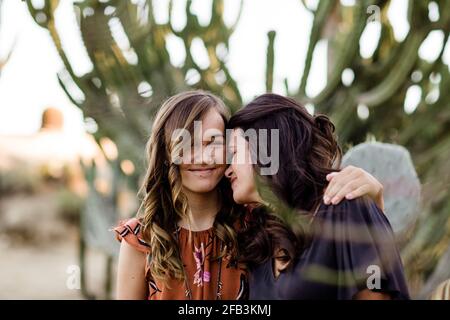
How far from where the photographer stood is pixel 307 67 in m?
3.91

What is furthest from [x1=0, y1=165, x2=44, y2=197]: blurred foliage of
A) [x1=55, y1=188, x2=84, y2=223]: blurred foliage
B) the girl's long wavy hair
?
the girl's long wavy hair

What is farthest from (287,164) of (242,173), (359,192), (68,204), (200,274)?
(68,204)

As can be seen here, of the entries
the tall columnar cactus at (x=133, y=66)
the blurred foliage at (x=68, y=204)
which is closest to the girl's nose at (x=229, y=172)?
the tall columnar cactus at (x=133, y=66)

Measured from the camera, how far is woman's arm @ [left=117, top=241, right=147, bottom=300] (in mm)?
1704

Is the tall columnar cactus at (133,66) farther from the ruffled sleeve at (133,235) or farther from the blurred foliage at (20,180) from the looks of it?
the blurred foliage at (20,180)

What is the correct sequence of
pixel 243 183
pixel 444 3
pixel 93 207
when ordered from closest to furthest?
pixel 243 183 < pixel 444 3 < pixel 93 207

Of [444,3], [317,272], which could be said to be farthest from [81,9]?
[317,272]

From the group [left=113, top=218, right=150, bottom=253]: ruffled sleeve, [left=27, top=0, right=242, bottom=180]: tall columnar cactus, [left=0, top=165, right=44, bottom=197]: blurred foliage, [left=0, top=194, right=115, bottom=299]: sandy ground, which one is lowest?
[left=0, top=194, right=115, bottom=299]: sandy ground

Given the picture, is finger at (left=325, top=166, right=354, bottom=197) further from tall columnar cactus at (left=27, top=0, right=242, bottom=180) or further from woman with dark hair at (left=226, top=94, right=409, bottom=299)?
tall columnar cactus at (left=27, top=0, right=242, bottom=180)

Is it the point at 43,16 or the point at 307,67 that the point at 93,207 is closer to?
the point at 43,16

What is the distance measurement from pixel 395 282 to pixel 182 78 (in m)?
2.95

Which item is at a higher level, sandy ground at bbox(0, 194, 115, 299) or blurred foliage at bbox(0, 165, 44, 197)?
blurred foliage at bbox(0, 165, 44, 197)

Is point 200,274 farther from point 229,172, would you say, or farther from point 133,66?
point 133,66

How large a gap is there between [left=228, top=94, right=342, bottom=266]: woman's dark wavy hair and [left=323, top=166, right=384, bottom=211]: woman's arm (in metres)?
0.07
